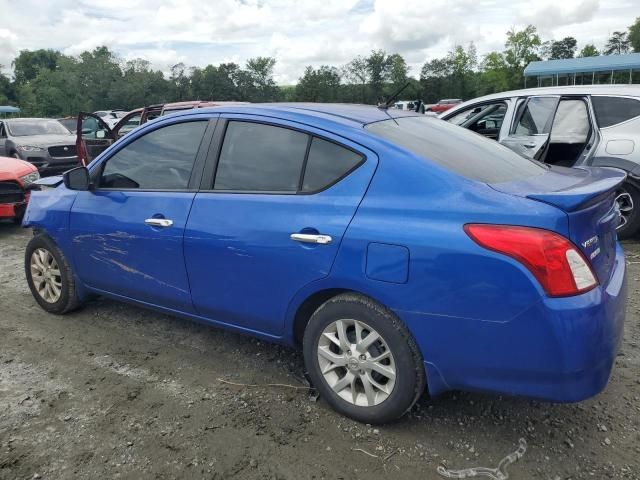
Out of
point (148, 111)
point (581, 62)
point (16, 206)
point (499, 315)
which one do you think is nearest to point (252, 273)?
point (499, 315)

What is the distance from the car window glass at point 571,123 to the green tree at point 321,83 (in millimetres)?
42232

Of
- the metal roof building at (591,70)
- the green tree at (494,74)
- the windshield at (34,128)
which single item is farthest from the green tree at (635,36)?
the windshield at (34,128)

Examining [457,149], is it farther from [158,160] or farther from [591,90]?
[591,90]

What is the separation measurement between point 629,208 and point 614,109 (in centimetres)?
109

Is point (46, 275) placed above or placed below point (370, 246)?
below

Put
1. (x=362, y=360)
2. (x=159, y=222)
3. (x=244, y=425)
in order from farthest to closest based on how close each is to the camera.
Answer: (x=159, y=222) → (x=244, y=425) → (x=362, y=360)

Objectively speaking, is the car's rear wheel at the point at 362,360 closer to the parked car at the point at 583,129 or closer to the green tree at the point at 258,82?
the parked car at the point at 583,129

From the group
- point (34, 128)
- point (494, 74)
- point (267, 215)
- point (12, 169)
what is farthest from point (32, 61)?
point (267, 215)

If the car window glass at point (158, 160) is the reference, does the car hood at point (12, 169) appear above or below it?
below

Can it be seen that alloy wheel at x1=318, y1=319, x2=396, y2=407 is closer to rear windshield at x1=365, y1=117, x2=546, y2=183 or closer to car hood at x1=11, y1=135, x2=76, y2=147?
rear windshield at x1=365, y1=117, x2=546, y2=183

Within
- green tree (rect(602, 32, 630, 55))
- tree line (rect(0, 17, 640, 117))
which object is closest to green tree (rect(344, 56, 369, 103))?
tree line (rect(0, 17, 640, 117))

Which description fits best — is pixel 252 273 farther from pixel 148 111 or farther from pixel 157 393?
pixel 148 111

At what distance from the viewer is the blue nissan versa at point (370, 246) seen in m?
2.24

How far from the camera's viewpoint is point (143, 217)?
11.3ft
